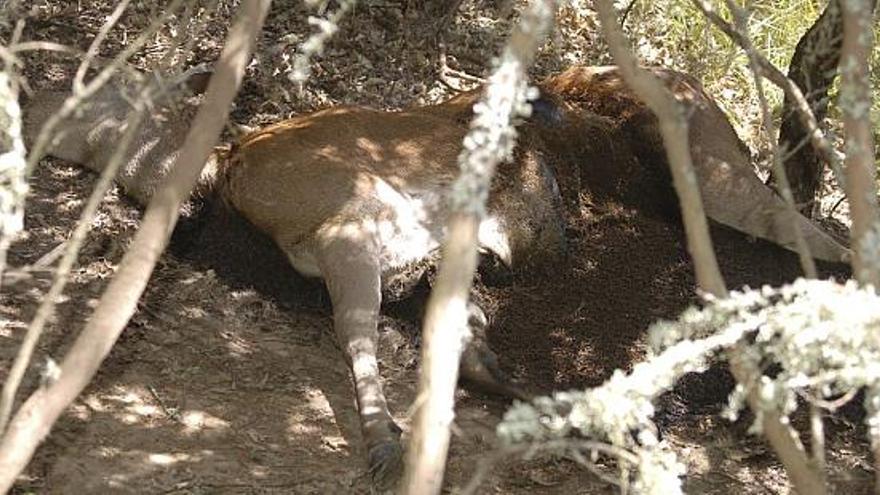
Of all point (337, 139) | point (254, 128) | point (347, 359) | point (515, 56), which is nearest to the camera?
point (515, 56)

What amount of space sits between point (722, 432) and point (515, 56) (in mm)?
2762

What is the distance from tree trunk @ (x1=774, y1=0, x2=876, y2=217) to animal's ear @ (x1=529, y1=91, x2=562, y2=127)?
0.88 meters

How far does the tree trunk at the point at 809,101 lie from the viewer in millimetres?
4520

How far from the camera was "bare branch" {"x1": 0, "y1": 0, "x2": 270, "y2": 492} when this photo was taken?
2.22 m

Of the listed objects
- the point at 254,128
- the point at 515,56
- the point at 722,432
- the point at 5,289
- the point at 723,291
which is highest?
the point at 254,128

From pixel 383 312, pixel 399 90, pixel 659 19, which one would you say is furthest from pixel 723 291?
pixel 659 19

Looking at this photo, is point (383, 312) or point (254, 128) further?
point (254, 128)

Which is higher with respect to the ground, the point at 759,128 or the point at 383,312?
the point at 759,128

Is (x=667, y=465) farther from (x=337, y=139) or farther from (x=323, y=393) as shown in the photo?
(x=337, y=139)

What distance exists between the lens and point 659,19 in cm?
748

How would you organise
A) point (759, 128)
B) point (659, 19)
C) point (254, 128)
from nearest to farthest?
point (254, 128), point (759, 128), point (659, 19)

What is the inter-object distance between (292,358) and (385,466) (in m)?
0.87

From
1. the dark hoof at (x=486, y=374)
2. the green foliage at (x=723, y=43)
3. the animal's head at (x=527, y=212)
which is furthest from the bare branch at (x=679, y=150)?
the green foliage at (x=723, y=43)

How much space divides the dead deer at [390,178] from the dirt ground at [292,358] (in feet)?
0.46
